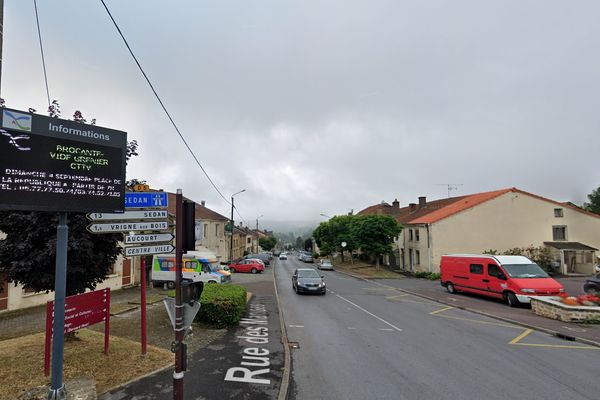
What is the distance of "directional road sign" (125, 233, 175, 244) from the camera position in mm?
6676

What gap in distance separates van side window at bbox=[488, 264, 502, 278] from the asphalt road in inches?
179

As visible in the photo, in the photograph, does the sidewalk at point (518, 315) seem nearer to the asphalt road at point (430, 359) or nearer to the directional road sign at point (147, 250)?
the asphalt road at point (430, 359)

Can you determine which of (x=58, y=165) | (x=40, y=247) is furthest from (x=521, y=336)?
(x=40, y=247)

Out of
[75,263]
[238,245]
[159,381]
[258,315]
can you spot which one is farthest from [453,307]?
[238,245]

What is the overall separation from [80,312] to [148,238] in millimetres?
1937

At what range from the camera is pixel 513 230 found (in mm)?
32594

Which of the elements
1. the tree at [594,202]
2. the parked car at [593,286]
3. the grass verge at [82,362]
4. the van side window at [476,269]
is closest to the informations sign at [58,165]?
the grass verge at [82,362]

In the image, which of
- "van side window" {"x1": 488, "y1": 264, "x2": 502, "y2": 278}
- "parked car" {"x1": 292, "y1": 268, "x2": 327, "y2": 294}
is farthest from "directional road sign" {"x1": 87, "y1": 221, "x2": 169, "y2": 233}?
"van side window" {"x1": 488, "y1": 264, "x2": 502, "y2": 278}

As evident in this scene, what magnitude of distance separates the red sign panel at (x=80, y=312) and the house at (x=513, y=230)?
2923 cm

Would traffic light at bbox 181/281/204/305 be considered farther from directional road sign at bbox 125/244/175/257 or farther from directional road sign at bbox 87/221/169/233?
directional road sign at bbox 87/221/169/233

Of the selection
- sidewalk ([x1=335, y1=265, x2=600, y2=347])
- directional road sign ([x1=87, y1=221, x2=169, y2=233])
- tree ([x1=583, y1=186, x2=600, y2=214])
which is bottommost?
sidewalk ([x1=335, y1=265, x2=600, y2=347])

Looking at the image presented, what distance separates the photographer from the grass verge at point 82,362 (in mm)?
5848

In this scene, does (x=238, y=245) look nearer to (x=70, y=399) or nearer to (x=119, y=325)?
(x=119, y=325)

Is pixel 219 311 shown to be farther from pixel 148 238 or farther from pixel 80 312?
pixel 148 238
